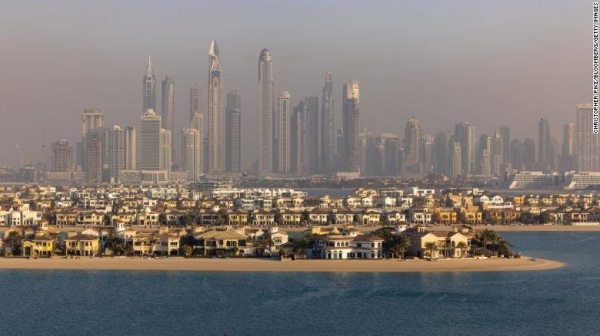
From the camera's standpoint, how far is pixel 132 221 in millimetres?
67625

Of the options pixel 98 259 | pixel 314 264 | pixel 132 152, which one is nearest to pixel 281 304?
pixel 314 264

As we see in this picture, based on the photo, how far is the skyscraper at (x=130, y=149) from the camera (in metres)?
175

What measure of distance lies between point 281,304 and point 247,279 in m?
5.34

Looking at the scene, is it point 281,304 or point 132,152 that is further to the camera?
point 132,152

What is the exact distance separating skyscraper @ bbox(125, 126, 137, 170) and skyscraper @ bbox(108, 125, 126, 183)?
0.83 metres

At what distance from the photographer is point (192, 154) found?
7293 inches

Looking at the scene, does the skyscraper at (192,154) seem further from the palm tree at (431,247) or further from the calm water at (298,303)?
the calm water at (298,303)

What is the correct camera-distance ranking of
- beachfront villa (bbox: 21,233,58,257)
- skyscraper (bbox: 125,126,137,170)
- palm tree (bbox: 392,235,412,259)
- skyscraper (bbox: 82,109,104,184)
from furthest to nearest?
skyscraper (bbox: 125,126,137,170), skyscraper (bbox: 82,109,104,184), beachfront villa (bbox: 21,233,58,257), palm tree (bbox: 392,235,412,259)

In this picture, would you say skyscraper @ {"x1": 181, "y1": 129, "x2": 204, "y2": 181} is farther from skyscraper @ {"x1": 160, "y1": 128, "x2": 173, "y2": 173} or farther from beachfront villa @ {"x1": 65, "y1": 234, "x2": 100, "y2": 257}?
beachfront villa @ {"x1": 65, "y1": 234, "x2": 100, "y2": 257}

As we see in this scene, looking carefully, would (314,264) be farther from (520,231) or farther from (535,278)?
(520,231)

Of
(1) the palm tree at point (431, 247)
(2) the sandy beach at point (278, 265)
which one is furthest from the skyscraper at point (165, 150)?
(1) the palm tree at point (431, 247)

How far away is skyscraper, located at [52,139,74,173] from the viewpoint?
174 meters

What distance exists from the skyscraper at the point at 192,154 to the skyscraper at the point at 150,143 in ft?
48.3

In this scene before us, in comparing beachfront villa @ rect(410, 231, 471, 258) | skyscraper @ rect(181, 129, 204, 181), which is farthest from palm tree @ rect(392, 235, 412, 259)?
skyscraper @ rect(181, 129, 204, 181)
